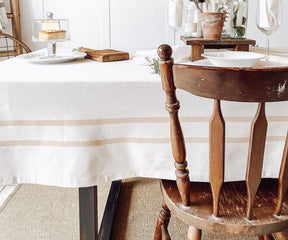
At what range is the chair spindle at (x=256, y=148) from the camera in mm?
598

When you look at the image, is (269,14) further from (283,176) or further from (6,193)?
(6,193)

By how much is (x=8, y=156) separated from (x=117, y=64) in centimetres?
46

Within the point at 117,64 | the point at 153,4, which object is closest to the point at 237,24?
the point at 117,64

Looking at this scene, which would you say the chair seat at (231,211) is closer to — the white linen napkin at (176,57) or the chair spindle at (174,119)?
the chair spindle at (174,119)

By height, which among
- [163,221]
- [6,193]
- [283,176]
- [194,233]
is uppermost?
[283,176]

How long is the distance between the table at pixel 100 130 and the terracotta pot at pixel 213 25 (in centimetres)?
35

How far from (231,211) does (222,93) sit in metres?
0.30

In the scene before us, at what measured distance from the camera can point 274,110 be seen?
0.80 meters

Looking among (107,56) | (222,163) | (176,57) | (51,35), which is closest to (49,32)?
(51,35)

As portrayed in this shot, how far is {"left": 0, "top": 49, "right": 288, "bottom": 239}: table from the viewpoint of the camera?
81 cm

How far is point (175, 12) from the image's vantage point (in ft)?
4.20

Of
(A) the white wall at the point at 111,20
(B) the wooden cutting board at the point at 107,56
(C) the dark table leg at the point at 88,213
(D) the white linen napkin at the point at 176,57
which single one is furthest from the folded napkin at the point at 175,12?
(A) the white wall at the point at 111,20

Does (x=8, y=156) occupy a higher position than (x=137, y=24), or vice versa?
(x=137, y=24)

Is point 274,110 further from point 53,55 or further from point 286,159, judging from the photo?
point 53,55
